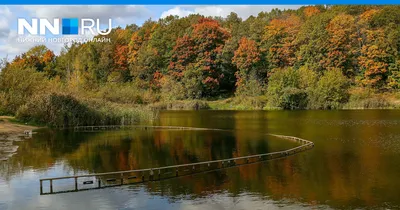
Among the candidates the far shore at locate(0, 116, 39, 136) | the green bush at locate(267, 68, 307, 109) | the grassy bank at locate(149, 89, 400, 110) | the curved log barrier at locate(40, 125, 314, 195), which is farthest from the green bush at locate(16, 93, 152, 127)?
the green bush at locate(267, 68, 307, 109)

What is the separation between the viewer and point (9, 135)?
3097 centimetres

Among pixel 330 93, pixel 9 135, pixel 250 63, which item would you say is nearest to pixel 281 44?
pixel 250 63

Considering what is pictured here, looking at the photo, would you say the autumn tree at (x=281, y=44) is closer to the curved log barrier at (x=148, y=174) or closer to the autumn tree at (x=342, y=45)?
the autumn tree at (x=342, y=45)

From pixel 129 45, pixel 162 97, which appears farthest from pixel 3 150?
pixel 129 45

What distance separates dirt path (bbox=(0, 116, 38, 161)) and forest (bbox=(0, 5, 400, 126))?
7638 mm

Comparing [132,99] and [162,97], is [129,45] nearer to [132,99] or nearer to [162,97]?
[162,97]

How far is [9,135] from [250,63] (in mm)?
46525

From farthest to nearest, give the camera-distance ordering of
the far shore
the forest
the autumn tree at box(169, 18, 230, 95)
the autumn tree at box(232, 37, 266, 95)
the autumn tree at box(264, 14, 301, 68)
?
the autumn tree at box(169, 18, 230, 95) → the autumn tree at box(232, 37, 266, 95) → the autumn tree at box(264, 14, 301, 68) → the forest → the far shore

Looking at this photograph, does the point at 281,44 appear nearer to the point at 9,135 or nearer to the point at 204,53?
the point at 204,53

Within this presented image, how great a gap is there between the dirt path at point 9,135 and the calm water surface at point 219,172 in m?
0.58

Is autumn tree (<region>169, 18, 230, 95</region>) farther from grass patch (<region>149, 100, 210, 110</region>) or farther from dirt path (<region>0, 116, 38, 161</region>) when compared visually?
dirt path (<region>0, 116, 38, 161</region>)

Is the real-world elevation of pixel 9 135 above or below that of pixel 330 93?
below

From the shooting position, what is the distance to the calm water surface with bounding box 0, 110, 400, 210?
1404 cm

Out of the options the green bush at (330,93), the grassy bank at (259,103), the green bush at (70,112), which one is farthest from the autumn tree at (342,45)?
the green bush at (70,112)
